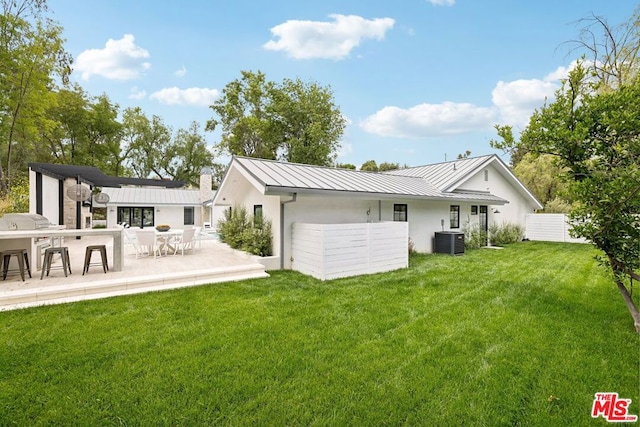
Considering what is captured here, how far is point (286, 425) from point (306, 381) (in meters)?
0.58

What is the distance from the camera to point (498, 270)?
27.3 ft

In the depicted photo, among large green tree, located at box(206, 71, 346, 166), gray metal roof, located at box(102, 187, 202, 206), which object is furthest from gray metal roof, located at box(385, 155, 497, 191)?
gray metal roof, located at box(102, 187, 202, 206)

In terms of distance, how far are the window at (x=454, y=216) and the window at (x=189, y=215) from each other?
783 inches

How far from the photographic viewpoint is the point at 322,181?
28.7 feet

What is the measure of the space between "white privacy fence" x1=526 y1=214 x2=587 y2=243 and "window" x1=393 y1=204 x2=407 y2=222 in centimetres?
1050

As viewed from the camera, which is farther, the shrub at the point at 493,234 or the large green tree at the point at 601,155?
the shrub at the point at 493,234

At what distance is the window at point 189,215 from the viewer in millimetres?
24359

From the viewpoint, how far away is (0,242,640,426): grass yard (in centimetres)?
257

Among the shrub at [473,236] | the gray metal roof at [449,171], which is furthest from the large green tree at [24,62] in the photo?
the shrub at [473,236]

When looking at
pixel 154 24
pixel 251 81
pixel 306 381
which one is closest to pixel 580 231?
pixel 306 381

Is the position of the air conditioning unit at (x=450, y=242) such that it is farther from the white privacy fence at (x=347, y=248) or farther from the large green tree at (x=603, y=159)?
the large green tree at (x=603, y=159)

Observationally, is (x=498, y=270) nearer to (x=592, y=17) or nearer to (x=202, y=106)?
(x=592, y=17)

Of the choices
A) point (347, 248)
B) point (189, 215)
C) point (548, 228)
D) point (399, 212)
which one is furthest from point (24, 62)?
point (548, 228)

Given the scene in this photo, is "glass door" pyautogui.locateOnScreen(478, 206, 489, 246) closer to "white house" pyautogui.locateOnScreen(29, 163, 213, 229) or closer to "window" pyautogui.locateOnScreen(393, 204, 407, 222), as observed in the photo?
"window" pyautogui.locateOnScreen(393, 204, 407, 222)
